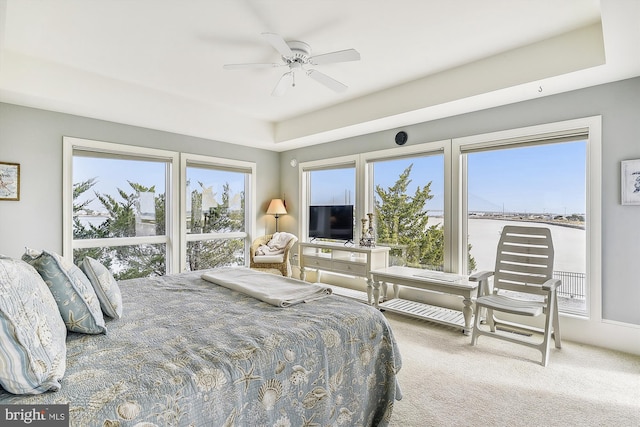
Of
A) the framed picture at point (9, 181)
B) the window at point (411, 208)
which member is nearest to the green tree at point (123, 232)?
the framed picture at point (9, 181)

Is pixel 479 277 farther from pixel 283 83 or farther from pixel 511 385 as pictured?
pixel 283 83

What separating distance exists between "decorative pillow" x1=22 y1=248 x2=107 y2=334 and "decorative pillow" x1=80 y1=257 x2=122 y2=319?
0.16 meters

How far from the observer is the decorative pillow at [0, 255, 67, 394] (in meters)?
0.94

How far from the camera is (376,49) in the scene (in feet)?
9.62

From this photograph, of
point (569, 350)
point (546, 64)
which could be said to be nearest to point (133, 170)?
point (546, 64)

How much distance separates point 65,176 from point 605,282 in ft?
18.6

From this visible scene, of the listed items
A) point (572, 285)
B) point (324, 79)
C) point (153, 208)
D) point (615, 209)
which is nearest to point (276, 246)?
point (153, 208)

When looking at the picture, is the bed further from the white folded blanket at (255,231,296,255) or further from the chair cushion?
the white folded blanket at (255,231,296,255)

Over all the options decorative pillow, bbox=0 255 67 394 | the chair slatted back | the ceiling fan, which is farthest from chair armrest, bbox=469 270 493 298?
decorative pillow, bbox=0 255 67 394

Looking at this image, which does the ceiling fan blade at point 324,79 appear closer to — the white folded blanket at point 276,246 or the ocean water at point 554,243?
the ocean water at point 554,243

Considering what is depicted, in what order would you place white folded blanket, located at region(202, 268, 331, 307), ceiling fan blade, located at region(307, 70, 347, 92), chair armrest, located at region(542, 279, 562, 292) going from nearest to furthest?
1. white folded blanket, located at region(202, 268, 331, 307)
2. chair armrest, located at region(542, 279, 562, 292)
3. ceiling fan blade, located at region(307, 70, 347, 92)

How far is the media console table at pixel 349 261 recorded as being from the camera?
4.15 metres

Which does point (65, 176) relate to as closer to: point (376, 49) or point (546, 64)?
point (376, 49)

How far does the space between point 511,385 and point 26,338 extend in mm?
2753
